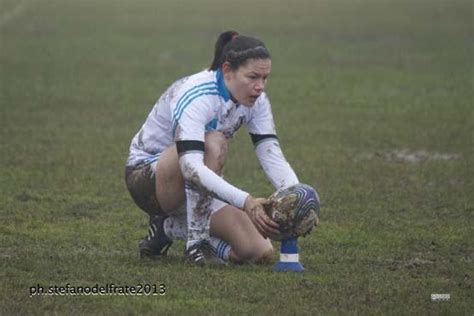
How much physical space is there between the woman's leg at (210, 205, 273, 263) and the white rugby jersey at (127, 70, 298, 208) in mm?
371

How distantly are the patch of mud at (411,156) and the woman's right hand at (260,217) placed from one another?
731 centimetres

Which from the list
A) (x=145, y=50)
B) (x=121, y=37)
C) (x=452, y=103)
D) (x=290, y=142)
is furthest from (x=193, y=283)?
(x=121, y=37)

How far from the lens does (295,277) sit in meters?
9.16

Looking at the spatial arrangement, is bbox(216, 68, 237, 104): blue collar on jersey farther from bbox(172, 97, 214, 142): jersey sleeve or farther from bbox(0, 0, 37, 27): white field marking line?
bbox(0, 0, 37, 27): white field marking line

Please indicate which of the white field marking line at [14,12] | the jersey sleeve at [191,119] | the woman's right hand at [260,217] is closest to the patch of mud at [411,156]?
the jersey sleeve at [191,119]

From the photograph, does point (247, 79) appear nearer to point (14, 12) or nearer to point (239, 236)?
point (239, 236)

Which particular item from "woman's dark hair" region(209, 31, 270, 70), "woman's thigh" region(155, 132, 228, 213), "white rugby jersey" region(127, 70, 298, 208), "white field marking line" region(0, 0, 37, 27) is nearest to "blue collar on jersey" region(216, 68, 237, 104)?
"white rugby jersey" region(127, 70, 298, 208)

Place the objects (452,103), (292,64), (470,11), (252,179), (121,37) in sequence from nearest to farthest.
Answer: (252,179) → (452,103) → (292,64) → (121,37) → (470,11)

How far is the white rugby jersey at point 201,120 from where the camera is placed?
934 centimetres

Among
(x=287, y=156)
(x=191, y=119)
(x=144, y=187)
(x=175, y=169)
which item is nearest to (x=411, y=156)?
(x=287, y=156)

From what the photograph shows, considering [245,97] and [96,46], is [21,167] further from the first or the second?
[96,46]

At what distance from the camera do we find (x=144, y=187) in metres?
9.83

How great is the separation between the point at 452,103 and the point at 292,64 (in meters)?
6.99

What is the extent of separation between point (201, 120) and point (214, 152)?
24cm
